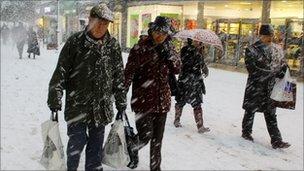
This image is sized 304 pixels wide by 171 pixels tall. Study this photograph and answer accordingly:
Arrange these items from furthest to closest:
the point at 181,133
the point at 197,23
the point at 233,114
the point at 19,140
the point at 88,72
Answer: the point at 197,23 → the point at 233,114 → the point at 181,133 → the point at 19,140 → the point at 88,72

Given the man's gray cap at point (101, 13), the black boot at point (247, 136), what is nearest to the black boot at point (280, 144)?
the black boot at point (247, 136)

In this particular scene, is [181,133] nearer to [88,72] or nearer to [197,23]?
[88,72]

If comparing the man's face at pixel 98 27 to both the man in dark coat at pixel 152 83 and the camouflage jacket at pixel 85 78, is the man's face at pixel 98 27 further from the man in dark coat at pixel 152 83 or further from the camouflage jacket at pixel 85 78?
the man in dark coat at pixel 152 83

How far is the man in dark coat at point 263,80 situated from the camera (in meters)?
7.35

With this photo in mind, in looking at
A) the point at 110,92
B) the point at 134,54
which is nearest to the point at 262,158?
the point at 134,54

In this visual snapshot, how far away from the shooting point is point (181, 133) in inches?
311

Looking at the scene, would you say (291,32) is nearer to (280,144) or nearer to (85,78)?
(280,144)

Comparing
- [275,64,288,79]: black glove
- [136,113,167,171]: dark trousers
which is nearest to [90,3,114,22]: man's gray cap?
[136,113,167,171]: dark trousers

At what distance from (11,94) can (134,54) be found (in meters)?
6.62

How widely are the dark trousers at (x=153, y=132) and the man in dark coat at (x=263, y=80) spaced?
2.68m

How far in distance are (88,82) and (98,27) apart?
517mm

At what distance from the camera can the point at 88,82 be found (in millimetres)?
4305

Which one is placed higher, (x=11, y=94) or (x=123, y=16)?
(x=123, y=16)

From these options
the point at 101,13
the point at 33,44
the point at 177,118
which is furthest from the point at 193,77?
the point at 33,44
